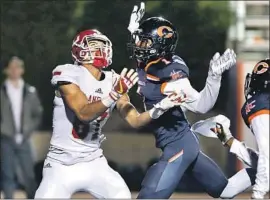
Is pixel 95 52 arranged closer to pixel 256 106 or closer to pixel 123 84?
pixel 123 84

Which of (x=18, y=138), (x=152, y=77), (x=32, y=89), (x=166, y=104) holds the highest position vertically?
(x=152, y=77)

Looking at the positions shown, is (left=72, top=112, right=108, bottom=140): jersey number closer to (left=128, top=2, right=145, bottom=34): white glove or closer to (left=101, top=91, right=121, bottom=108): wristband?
(left=101, top=91, right=121, bottom=108): wristband

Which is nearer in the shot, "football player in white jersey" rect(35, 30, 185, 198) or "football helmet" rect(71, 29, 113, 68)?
"football player in white jersey" rect(35, 30, 185, 198)

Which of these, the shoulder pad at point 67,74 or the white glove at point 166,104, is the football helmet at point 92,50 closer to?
the shoulder pad at point 67,74

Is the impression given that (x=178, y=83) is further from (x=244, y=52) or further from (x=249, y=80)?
(x=244, y=52)

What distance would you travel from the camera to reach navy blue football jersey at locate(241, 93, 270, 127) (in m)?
6.42

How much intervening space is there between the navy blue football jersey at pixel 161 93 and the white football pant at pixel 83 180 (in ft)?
1.42

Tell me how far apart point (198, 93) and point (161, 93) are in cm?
24

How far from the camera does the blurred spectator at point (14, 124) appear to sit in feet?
29.9

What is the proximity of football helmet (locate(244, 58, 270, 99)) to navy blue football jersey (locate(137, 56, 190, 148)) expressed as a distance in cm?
43

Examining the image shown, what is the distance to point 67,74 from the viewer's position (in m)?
6.53

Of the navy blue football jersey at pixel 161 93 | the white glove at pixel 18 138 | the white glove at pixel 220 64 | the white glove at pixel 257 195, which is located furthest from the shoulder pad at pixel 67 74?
the white glove at pixel 18 138

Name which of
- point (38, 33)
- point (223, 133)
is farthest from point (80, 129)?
point (38, 33)

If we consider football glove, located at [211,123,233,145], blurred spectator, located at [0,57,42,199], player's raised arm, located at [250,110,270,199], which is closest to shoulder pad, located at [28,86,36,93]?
blurred spectator, located at [0,57,42,199]
